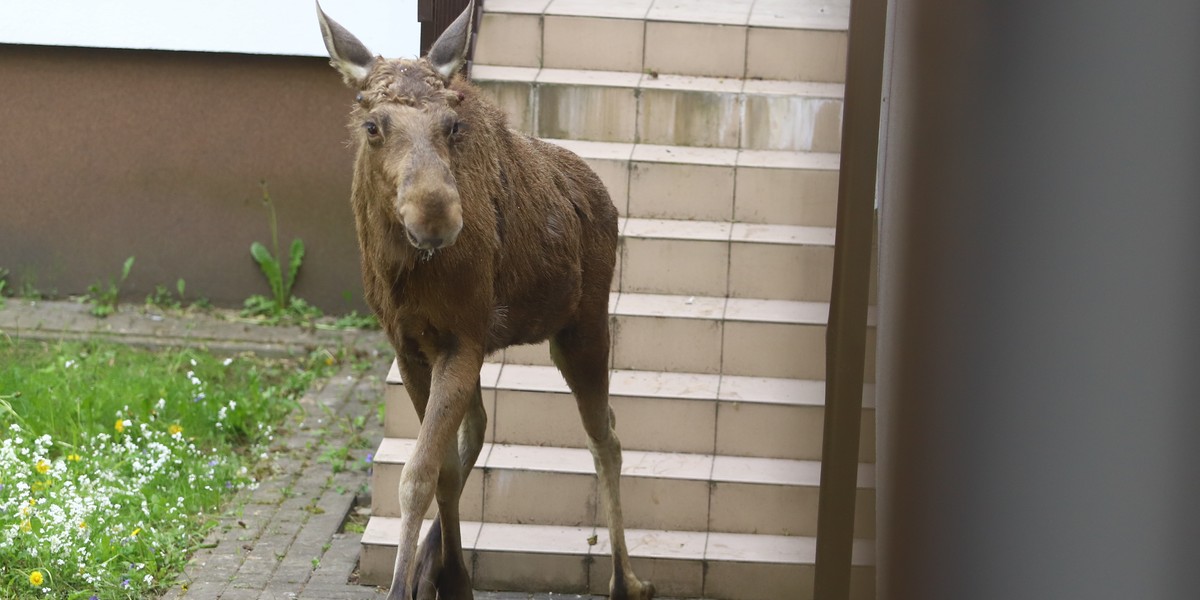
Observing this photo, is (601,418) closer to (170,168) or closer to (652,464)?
(652,464)

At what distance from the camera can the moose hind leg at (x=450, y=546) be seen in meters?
4.90

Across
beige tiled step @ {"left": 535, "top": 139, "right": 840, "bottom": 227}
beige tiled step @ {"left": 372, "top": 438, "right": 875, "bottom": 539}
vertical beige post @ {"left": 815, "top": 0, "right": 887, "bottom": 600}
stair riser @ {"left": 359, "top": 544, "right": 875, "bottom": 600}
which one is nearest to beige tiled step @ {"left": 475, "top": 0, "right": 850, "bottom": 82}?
beige tiled step @ {"left": 535, "top": 139, "right": 840, "bottom": 227}

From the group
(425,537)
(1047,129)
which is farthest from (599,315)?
(1047,129)

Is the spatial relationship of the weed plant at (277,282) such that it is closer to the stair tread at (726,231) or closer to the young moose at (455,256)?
the stair tread at (726,231)

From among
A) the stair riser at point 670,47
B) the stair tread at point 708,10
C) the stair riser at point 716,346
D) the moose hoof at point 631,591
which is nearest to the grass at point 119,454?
the moose hoof at point 631,591

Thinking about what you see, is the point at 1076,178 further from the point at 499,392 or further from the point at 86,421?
the point at 86,421

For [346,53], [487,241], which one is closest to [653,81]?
[487,241]

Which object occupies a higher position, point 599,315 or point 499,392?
point 599,315

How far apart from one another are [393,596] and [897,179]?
2.23 meters

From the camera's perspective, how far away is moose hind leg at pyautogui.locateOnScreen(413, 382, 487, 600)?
193 inches

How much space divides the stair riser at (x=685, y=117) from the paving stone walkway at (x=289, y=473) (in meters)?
2.07

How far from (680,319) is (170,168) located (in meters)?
4.73

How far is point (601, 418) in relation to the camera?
17.1ft

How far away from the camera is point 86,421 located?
708 cm
